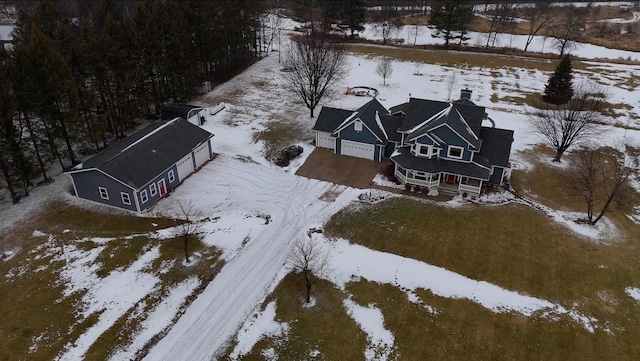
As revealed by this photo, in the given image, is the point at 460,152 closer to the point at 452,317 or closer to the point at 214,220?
the point at 452,317

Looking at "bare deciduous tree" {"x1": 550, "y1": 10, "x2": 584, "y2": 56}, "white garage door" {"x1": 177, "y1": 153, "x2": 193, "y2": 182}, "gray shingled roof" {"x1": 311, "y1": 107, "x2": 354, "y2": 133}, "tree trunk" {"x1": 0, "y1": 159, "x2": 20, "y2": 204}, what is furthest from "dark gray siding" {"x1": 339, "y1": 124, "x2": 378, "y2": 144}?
"bare deciduous tree" {"x1": 550, "y1": 10, "x2": 584, "y2": 56}

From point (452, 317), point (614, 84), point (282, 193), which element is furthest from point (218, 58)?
point (614, 84)

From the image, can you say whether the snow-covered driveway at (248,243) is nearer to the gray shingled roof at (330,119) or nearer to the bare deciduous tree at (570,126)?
the gray shingled roof at (330,119)

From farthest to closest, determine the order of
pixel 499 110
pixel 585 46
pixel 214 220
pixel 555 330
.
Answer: pixel 585 46 < pixel 499 110 < pixel 214 220 < pixel 555 330

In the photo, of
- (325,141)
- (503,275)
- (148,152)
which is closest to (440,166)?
(503,275)

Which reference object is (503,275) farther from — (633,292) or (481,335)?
(633,292)

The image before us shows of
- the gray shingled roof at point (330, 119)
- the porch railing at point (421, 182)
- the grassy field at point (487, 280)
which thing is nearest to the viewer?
the grassy field at point (487, 280)

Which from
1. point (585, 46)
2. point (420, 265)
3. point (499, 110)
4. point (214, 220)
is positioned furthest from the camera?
point (585, 46)

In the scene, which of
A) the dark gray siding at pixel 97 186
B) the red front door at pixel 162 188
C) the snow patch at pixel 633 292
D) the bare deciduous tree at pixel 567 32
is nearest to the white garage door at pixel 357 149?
the red front door at pixel 162 188
